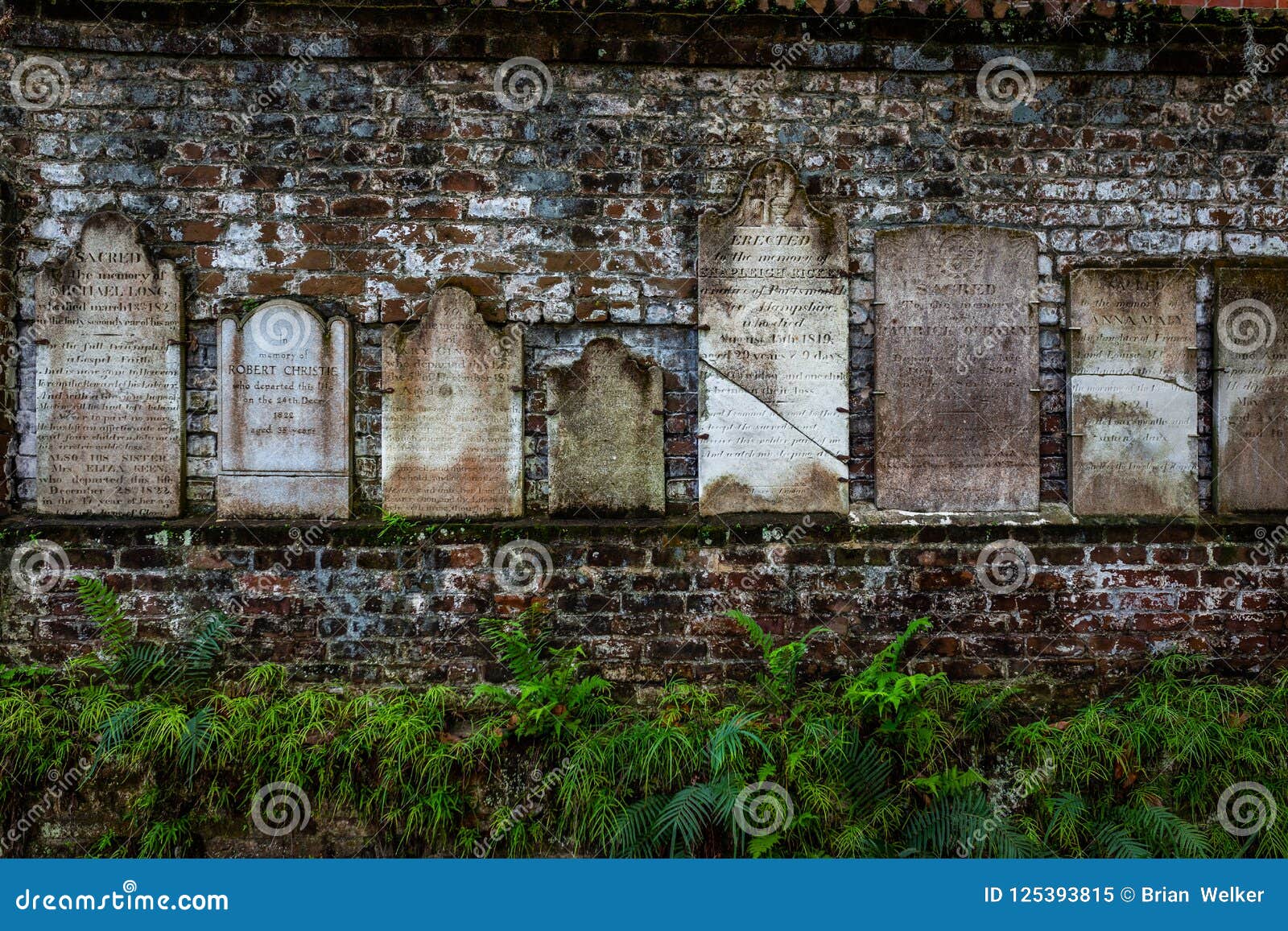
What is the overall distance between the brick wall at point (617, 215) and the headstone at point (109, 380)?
0.35 ft

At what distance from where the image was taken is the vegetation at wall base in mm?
3121

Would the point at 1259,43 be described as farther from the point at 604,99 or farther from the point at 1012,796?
the point at 1012,796

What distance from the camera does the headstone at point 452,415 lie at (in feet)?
12.6

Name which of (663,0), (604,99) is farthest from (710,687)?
(663,0)

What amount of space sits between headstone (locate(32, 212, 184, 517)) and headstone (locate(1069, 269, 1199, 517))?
4.60 metres

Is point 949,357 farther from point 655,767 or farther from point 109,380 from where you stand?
point 109,380

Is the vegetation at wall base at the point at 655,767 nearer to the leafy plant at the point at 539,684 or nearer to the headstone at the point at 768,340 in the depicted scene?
the leafy plant at the point at 539,684

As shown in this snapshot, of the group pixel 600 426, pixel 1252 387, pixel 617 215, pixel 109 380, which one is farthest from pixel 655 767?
pixel 1252 387

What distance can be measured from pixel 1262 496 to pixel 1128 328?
3.74 feet

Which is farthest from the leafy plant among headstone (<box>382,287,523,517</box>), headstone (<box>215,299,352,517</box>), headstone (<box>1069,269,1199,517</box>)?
headstone (<box>1069,269,1199,517</box>)

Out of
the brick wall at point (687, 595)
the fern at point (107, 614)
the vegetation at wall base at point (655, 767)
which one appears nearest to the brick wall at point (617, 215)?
the brick wall at point (687, 595)

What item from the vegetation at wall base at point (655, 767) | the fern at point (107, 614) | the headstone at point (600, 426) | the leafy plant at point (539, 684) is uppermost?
the headstone at point (600, 426)

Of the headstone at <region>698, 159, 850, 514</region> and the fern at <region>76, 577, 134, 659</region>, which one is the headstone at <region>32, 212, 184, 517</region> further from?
the headstone at <region>698, 159, 850, 514</region>

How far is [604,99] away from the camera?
154 inches
